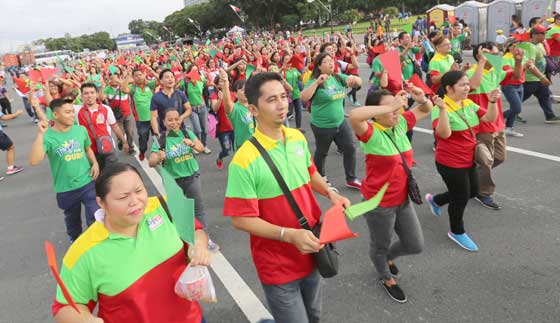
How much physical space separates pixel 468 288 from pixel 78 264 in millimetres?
3047

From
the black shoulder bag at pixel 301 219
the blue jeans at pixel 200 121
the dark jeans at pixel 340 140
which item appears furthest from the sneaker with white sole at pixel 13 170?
the black shoulder bag at pixel 301 219

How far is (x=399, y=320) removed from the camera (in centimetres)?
309

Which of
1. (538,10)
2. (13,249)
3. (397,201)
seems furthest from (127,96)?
(538,10)

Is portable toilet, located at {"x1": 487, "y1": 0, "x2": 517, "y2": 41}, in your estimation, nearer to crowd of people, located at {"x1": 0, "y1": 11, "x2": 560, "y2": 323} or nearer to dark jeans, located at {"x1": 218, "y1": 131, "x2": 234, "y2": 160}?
Result: crowd of people, located at {"x1": 0, "y1": 11, "x2": 560, "y2": 323}

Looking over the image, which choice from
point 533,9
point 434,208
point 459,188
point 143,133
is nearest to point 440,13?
point 533,9

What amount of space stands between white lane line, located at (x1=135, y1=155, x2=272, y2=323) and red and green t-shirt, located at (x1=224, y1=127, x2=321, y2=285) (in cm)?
114

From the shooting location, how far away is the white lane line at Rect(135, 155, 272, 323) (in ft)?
10.9

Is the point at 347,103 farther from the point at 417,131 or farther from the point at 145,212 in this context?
the point at 145,212

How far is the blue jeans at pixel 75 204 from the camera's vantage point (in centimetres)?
441

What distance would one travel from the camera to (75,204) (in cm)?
447

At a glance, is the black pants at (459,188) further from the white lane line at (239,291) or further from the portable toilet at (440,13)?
the portable toilet at (440,13)

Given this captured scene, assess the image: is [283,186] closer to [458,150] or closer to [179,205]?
[179,205]

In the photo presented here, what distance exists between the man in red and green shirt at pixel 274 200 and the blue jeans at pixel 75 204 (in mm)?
2935

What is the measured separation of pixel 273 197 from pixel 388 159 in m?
1.37
